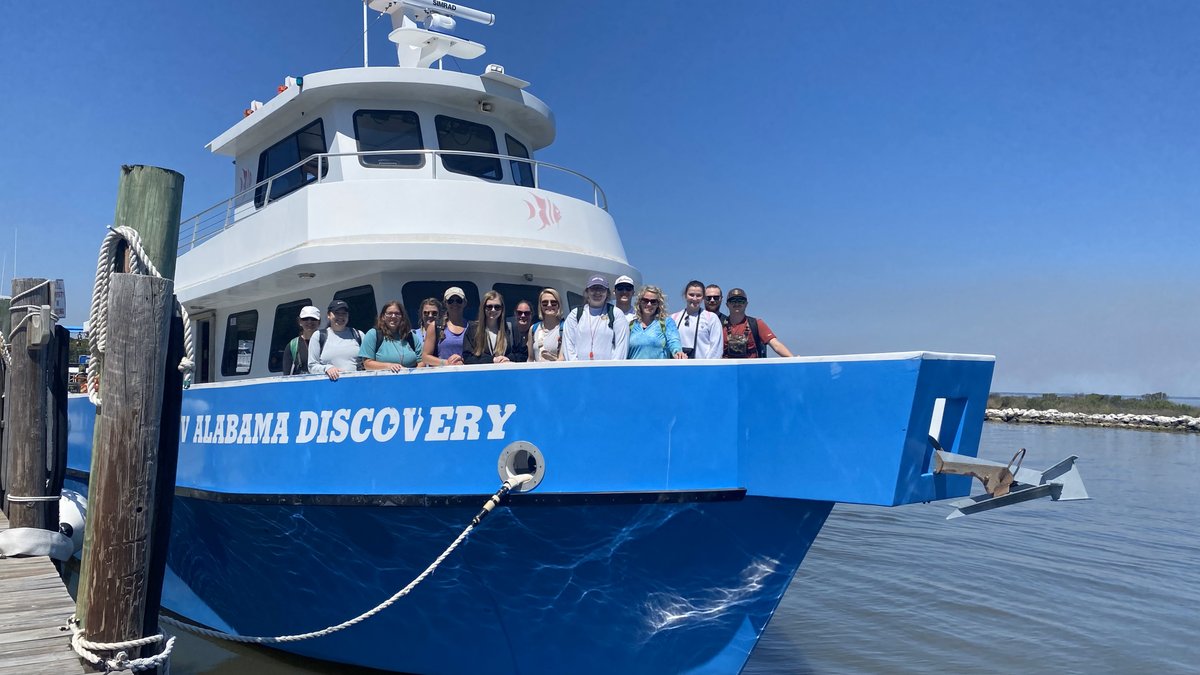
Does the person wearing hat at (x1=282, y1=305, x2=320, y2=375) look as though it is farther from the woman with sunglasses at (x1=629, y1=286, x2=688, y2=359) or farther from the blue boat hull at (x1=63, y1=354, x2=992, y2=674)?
the woman with sunglasses at (x1=629, y1=286, x2=688, y2=359)

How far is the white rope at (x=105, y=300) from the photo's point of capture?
3355 mm

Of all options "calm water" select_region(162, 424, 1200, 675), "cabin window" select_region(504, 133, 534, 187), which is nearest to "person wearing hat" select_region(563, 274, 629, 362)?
"calm water" select_region(162, 424, 1200, 675)

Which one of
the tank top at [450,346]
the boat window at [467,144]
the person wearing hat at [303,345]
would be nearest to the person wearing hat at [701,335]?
the tank top at [450,346]

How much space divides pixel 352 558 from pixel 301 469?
0.58m

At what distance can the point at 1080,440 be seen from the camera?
2789 cm

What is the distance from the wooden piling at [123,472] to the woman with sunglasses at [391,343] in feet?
6.13

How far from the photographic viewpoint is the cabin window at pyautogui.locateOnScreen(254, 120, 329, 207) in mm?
7109

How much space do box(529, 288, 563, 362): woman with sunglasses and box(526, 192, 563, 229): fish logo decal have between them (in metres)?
1.47

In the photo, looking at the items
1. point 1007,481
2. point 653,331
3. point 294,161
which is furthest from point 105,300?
point 294,161

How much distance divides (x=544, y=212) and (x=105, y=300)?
3.47 metres

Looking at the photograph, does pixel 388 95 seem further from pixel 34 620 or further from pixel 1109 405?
pixel 1109 405

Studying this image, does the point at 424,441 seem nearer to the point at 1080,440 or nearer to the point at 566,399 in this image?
the point at 566,399

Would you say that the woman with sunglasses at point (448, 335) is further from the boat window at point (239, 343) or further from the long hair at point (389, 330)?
the boat window at point (239, 343)

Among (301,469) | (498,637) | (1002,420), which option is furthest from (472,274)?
(1002,420)
